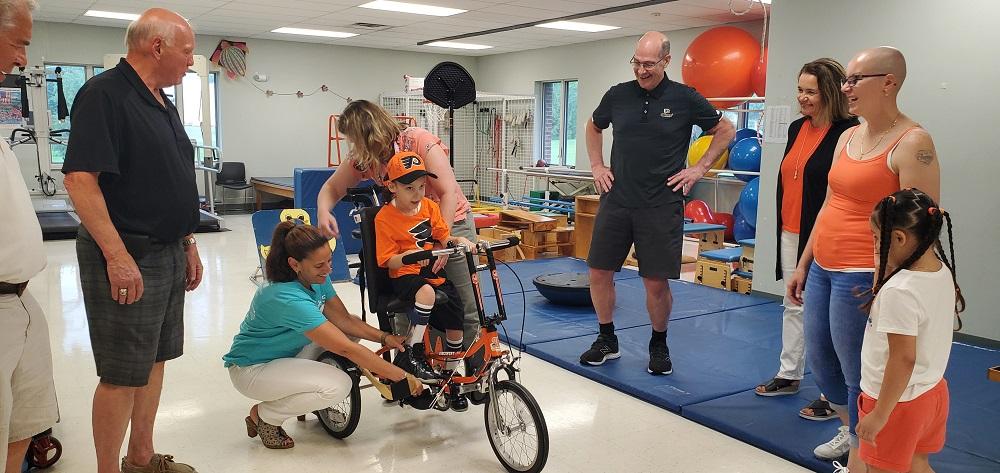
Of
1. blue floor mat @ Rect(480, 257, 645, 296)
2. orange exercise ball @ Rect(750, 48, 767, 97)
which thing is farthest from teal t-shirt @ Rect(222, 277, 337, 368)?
orange exercise ball @ Rect(750, 48, 767, 97)

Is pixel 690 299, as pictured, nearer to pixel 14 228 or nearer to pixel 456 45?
pixel 14 228

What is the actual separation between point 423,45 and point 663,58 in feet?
34.5

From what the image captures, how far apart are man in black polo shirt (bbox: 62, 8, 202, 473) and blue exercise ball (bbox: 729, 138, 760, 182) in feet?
23.1

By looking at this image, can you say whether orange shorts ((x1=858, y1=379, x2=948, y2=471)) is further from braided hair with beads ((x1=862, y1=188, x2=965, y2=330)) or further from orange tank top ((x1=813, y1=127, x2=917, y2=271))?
orange tank top ((x1=813, y1=127, x2=917, y2=271))

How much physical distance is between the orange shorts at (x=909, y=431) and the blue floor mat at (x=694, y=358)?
142cm

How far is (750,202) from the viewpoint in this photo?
8.11 meters

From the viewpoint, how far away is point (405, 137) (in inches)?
122

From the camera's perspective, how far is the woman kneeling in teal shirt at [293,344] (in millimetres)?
2718

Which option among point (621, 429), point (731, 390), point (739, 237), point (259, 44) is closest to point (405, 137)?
point (621, 429)

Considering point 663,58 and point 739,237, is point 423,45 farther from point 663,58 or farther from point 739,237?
point 663,58

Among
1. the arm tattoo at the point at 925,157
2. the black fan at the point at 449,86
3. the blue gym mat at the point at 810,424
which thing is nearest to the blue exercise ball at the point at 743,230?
the black fan at the point at 449,86

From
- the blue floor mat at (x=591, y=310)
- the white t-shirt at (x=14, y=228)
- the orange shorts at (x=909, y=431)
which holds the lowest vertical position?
the blue floor mat at (x=591, y=310)

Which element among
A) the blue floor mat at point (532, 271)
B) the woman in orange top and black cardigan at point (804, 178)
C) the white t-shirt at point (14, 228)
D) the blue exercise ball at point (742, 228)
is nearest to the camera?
the white t-shirt at point (14, 228)

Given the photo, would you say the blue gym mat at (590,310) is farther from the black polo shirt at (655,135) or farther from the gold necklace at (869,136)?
the gold necklace at (869,136)
